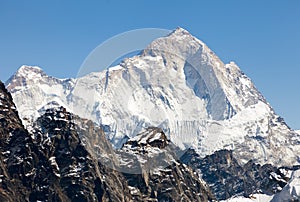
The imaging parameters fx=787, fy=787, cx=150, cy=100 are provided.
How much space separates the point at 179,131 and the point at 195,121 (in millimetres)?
23573

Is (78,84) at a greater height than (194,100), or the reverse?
(194,100)

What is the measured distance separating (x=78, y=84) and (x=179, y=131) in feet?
184

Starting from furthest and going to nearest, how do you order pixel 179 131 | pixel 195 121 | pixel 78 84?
pixel 179 131, pixel 195 121, pixel 78 84

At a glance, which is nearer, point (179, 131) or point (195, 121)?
point (195, 121)

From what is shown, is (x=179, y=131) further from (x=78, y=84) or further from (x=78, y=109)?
(x=78, y=84)

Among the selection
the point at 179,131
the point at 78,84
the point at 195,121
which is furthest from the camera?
the point at 179,131

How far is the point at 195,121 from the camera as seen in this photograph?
16488 centimetres

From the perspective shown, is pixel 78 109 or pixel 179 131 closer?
pixel 78 109

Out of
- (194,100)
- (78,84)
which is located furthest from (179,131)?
(78,84)

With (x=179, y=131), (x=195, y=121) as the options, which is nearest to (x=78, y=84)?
(x=195, y=121)

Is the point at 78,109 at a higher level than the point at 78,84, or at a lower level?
higher

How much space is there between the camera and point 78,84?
136625 mm

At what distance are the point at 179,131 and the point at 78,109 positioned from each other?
27.8m

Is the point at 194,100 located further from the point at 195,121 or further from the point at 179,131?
the point at 179,131
